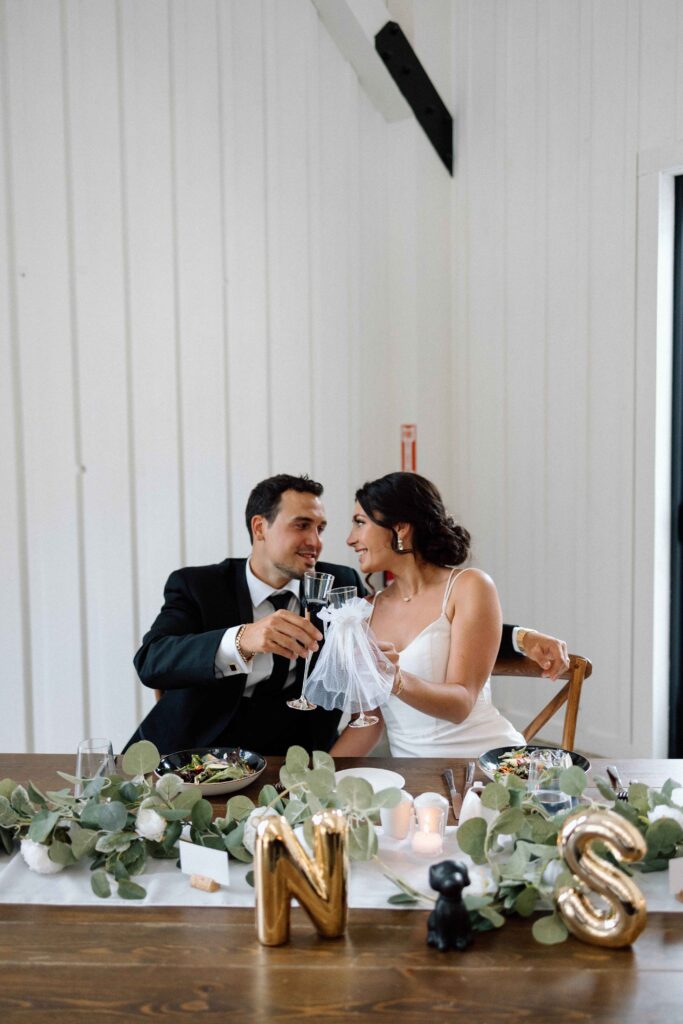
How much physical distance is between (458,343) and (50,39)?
2.19m

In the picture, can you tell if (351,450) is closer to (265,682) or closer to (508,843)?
(265,682)

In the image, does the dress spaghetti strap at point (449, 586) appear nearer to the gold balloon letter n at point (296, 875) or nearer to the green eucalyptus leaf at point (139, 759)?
the green eucalyptus leaf at point (139, 759)

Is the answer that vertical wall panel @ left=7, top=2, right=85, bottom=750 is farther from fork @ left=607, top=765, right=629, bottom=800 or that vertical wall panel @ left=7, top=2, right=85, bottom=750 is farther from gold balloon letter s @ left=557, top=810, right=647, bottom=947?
gold balloon letter s @ left=557, top=810, right=647, bottom=947

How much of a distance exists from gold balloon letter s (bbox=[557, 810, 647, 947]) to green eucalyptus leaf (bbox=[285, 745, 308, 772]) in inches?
17.6

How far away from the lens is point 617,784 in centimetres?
164

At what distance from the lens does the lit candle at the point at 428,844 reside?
1405mm

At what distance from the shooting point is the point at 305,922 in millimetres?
1232

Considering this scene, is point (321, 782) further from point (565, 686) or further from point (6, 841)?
point (565, 686)

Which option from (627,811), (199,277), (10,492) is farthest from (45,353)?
(627,811)

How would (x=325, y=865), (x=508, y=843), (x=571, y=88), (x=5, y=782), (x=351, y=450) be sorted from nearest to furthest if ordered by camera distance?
(x=325, y=865) → (x=508, y=843) → (x=5, y=782) → (x=571, y=88) → (x=351, y=450)

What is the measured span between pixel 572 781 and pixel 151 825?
24.7 inches

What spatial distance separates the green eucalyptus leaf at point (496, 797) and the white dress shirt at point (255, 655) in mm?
741

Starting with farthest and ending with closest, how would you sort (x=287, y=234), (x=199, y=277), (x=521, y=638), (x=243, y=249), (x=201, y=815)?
(x=287, y=234) < (x=243, y=249) < (x=199, y=277) < (x=521, y=638) < (x=201, y=815)

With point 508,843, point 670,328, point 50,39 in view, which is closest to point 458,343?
point 670,328
